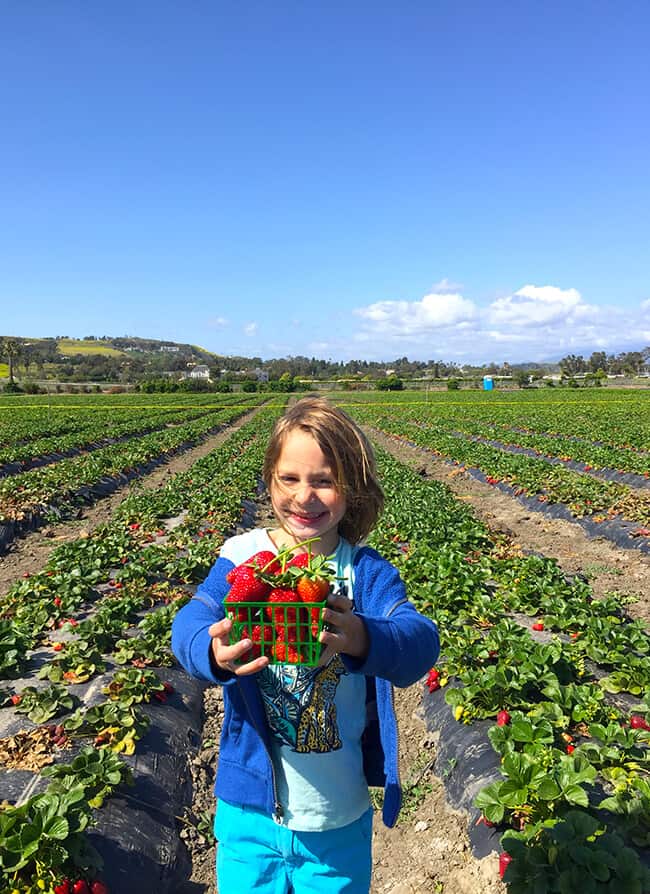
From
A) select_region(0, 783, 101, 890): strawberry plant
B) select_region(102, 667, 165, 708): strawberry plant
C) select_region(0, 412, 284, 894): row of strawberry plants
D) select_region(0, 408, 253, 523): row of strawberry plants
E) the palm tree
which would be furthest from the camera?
the palm tree

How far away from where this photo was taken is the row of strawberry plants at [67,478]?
43.3 feet

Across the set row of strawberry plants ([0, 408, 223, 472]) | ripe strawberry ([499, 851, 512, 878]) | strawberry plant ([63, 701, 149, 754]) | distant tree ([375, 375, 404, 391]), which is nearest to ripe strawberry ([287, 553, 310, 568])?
ripe strawberry ([499, 851, 512, 878])

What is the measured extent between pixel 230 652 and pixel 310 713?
0.55 meters

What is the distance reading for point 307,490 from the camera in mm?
2135

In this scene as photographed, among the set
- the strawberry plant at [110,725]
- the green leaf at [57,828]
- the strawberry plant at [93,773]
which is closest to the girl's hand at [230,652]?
the green leaf at [57,828]

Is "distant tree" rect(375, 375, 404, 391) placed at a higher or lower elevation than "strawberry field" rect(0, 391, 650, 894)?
higher

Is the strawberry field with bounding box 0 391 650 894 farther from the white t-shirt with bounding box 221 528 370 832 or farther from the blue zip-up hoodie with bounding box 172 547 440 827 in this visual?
the white t-shirt with bounding box 221 528 370 832

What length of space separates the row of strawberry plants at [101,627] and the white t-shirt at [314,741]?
1.38 metres

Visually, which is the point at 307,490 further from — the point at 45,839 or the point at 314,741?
the point at 45,839

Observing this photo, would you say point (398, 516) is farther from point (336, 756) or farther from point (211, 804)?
point (336, 756)

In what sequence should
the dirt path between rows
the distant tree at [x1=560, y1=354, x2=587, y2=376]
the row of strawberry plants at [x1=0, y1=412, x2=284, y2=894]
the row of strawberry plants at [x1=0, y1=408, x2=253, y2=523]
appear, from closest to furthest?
the row of strawberry plants at [x1=0, y1=412, x2=284, y2=894]
the dirt path between rows
the row of strawberry plants at [x1=0, y1=408, x2=253, y2=523]
the distant tree at [x1=560, y1=354, x2=587, y2=376]

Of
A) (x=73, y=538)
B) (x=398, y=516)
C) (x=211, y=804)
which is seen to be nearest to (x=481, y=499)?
(x=398, y=516)

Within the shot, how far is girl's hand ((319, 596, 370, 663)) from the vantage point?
169 cm

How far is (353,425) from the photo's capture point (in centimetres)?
228
